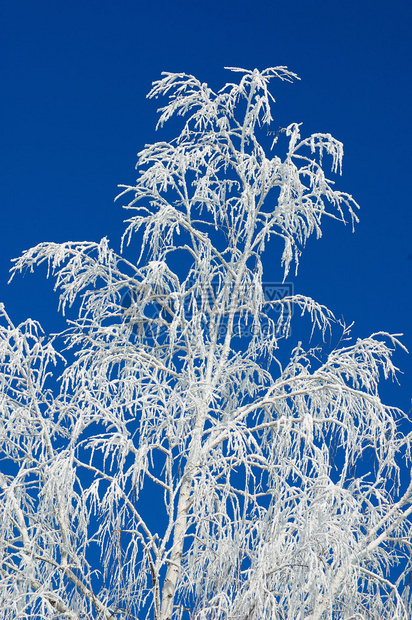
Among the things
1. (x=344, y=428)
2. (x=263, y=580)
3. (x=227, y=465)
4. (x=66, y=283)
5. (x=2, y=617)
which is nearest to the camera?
(x=263, y=580)

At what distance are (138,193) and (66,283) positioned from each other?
1.07m

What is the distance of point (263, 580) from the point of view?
4.59m

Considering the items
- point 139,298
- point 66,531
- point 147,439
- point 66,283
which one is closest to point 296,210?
point 139,298

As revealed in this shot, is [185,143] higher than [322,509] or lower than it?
higher

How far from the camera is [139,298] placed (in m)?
6.12

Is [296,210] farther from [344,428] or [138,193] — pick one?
[344,428]

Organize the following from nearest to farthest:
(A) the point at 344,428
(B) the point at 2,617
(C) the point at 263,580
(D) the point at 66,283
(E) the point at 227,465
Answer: (C) the point at 263,580
(B) the point at 2,617
(E) the point at 227,465
(A) the point at 344,428
(D) the point at 66,283

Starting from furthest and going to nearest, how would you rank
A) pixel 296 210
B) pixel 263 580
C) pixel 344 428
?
pixel 296 210 < pixel 344 428 < pixel 263 580

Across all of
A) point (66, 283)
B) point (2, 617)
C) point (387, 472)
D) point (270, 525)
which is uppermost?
point (66, 283)

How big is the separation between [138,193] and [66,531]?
3.00 meters

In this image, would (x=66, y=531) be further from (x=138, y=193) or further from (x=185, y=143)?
(x=185, y=143)

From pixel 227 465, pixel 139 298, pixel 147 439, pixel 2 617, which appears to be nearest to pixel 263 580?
pixel 227 465

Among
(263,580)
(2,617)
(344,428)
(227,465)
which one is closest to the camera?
(263,580)

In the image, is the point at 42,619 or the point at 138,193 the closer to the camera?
the point at 42,619
